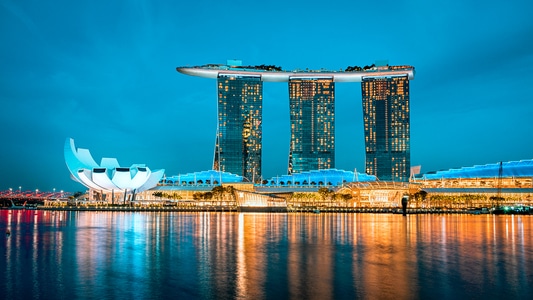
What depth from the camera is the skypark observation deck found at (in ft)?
427

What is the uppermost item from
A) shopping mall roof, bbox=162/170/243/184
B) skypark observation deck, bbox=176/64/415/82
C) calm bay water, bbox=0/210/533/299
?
skypark observation deck, bbox=176/64/415/82

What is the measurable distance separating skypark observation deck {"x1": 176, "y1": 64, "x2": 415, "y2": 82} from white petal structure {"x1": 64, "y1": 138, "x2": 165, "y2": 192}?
4371 cm

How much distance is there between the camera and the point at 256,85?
131 metres

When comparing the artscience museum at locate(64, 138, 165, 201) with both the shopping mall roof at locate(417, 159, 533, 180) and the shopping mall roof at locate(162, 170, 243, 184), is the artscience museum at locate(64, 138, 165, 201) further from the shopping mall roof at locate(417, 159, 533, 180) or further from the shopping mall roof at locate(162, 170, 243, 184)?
the shopping mall roof at locate(417, 159, 533, 180)

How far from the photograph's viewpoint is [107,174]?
86.1 meters

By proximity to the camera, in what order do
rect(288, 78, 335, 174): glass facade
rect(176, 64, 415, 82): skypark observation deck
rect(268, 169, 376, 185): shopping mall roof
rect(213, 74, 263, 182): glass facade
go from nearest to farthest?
rect(268, 169, 376, 185): shopping mall roof → rect(213, 74, 263, 182): glass facade → rect(176, 64, 415, 82): skypark observation deck → rect(288, 78, 335, 174): glass facade

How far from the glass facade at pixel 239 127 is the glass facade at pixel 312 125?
396 inches

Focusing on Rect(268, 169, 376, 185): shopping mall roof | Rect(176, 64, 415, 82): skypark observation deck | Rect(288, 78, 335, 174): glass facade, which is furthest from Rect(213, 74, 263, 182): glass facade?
Rect(288, 78, 335, 174): glass facade

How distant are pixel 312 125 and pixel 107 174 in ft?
200

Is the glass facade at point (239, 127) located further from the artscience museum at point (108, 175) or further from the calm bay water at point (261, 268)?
the calm bay water at point (261, 268)

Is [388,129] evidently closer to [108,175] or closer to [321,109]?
[321,109]

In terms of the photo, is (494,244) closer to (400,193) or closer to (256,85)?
(400,193)

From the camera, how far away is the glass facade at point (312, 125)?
437ft

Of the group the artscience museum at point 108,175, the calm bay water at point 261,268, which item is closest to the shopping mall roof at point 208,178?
the artscience museum at point 108,175
